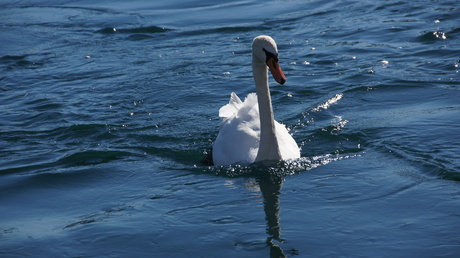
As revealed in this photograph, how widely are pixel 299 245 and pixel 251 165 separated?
7.31 ft

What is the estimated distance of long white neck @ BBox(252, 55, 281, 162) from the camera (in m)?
8.45

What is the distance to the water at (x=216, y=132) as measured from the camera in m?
6.93

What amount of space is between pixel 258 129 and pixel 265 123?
65 cm

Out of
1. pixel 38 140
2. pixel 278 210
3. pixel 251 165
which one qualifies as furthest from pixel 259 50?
pixel 38 140

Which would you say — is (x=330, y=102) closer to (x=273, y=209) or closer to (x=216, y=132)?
(x=216, y=132)

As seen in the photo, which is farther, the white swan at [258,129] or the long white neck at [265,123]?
the long white neck at [265,123]

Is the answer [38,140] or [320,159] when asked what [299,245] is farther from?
[38,140]

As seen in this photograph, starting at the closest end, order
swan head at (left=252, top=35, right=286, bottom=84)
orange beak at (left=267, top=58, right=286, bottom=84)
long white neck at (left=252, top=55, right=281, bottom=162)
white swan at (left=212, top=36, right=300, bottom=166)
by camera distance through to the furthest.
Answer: orange beak at (left=267, top=58, right=286, bottom=84)
swan head at (left=252, top=35, right=286, bottom=84)
white swan at (left=212, top=36, right=300, bottom=166)
long white neck at (left=252, top=55, right=281, bottom=162)

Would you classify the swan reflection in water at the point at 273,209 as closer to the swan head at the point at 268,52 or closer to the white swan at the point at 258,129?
the white swan at the point at 258,129

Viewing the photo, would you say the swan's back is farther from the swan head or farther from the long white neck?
the swan head

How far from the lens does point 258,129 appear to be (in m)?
9.12

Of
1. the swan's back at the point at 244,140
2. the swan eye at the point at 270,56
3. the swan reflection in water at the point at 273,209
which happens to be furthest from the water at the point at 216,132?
the swan eye at the point at 270,56

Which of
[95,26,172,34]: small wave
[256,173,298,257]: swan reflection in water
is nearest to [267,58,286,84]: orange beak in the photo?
[256,173,298,257]: swan reflection in water

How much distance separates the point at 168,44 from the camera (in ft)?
53.0
